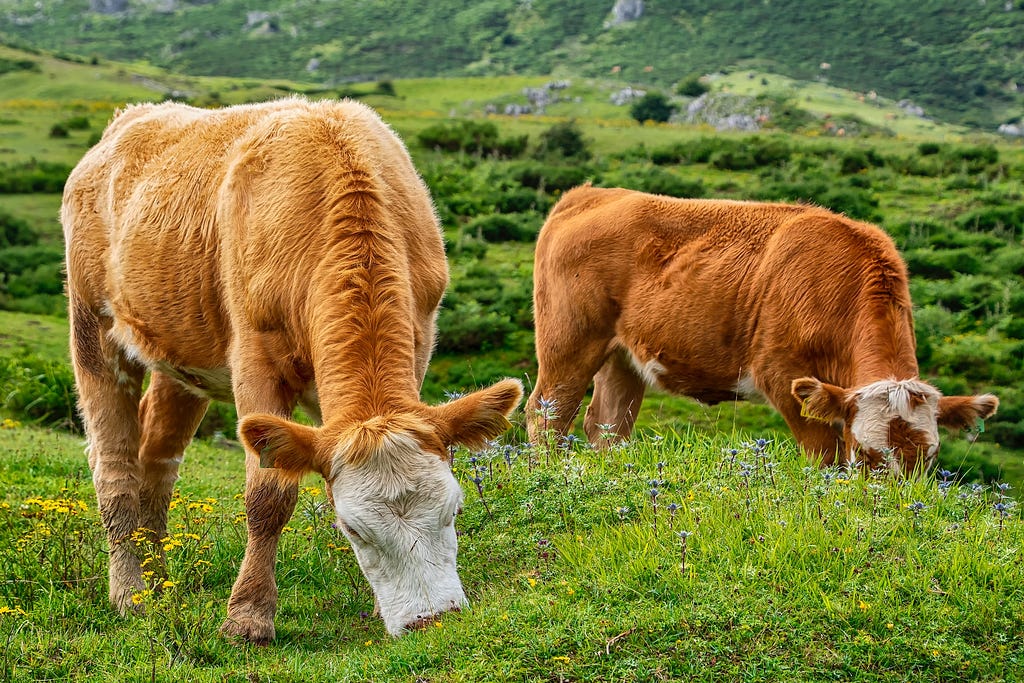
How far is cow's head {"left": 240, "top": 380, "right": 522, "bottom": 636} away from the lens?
517cm

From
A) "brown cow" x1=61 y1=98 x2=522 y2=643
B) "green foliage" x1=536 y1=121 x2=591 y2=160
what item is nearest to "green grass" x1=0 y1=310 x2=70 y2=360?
"brown cow" x1=61 y1=98 x2=522 y2=643

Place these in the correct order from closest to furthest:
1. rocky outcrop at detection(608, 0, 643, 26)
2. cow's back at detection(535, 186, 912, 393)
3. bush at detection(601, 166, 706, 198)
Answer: cow's back at detection(535, 186, 912, 393) → bush at detection(601, 166, 706, 198) → rocky outcrop at detection(608, 0, 643, 26)

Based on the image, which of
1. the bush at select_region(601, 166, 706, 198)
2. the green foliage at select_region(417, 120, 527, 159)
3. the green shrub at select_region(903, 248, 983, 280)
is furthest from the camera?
the green foliage at select_region(417, 120, 527, 159)

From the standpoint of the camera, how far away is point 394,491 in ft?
16.9

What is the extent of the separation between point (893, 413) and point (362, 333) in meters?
4.73

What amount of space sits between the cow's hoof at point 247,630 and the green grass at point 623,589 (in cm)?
8

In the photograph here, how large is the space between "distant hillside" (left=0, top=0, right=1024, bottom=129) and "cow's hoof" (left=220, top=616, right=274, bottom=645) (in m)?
103

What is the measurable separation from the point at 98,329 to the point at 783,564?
5329 millimetres

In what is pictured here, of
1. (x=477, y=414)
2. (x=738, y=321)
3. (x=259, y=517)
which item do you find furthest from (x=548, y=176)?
(x=477, y=414)

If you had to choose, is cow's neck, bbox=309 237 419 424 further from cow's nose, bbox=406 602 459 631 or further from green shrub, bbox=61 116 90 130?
green shrub, bbox=61 116 90 130

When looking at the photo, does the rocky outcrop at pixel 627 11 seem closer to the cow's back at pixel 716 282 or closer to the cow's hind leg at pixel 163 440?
the cow's back at pixel 716 282

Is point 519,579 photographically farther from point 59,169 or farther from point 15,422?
point 59,169

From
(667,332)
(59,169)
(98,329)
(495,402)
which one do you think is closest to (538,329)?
(667,332)

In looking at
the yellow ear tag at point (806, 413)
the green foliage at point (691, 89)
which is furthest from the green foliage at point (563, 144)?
the green foliage at point (691, 89)
